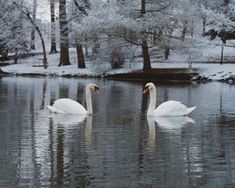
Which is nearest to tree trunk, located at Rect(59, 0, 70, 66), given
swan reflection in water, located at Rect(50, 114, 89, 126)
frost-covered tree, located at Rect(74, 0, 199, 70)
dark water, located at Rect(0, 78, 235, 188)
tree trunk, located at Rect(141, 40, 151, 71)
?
frost-covered tree, located at Rect(74, 0, 199, 70)

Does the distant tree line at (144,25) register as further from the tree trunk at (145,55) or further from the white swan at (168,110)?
the white swan at (168,110)

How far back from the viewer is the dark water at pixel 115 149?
9.47 meters

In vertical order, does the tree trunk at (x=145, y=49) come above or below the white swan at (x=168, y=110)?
above

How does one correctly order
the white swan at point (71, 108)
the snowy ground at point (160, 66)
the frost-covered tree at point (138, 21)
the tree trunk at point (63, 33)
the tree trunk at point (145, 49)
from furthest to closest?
1. the tree trunk at point (63, 33)
2. the tree trunk at point (145, 49)
3. the snowy ground at point (160, 66)
4. the frost-covered tree at point (138, 21)
5. the white swan at point (71, 108)

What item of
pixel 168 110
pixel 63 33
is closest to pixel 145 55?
pixel 63 33

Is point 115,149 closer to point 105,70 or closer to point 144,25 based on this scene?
point 144,25

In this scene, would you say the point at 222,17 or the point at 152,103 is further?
the point at 222,17

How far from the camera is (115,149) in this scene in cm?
1208

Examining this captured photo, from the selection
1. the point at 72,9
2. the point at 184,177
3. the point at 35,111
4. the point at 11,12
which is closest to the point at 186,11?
the point at 72,9

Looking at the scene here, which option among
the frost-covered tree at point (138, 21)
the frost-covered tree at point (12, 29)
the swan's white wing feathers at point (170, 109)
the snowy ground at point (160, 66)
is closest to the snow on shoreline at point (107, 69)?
the snowy ground at point (160, 66)

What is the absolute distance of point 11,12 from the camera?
62344mm

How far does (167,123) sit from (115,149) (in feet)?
16.7

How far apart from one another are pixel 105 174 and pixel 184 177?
1283 mm

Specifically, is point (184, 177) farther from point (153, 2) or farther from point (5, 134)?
point (153, 2)
